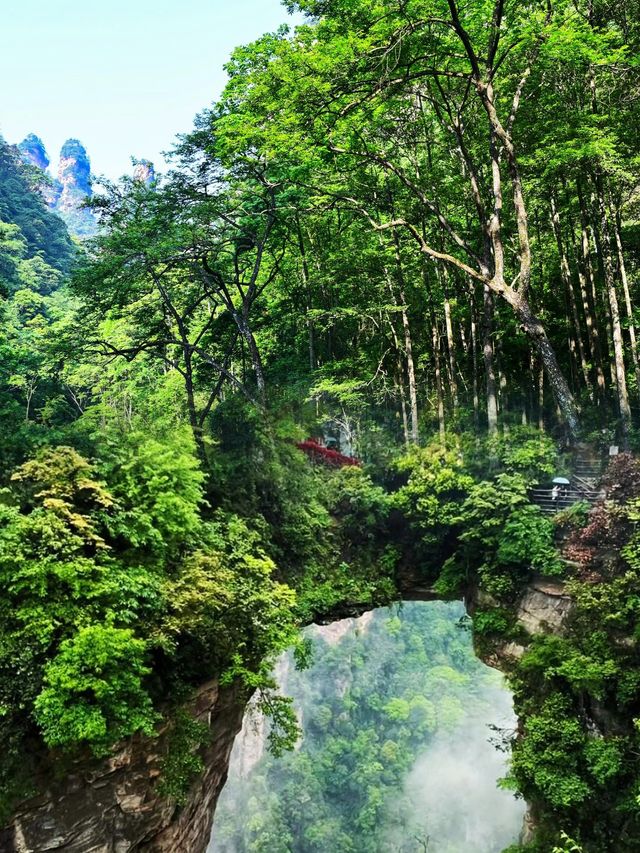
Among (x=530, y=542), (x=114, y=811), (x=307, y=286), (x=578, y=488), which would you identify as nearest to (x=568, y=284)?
(x=578, y=488)

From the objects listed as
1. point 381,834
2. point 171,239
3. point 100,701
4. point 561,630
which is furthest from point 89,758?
point 381,834

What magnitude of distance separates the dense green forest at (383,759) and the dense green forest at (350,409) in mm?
25122

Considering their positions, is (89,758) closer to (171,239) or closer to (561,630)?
(561,630)

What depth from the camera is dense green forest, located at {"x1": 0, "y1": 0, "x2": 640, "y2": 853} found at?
341 inches

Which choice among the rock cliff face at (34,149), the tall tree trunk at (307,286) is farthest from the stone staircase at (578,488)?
the rock cliff face at (34,149)

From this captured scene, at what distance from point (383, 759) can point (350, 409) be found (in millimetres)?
35054

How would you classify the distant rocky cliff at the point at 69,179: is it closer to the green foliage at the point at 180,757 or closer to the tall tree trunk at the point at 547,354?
the tall tree trunk at the point at 547,354

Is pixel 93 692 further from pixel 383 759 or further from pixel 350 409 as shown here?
pixel 383 759

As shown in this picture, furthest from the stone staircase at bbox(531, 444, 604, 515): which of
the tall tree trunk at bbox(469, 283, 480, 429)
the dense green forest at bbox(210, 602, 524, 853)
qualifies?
the dense green forest at bbox(210, 602, 524, 853)

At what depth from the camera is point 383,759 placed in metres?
41.4

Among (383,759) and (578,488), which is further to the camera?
(383,759)

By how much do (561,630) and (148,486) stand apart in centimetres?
802

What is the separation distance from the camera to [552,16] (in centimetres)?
1113

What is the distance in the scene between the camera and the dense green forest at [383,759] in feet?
123
